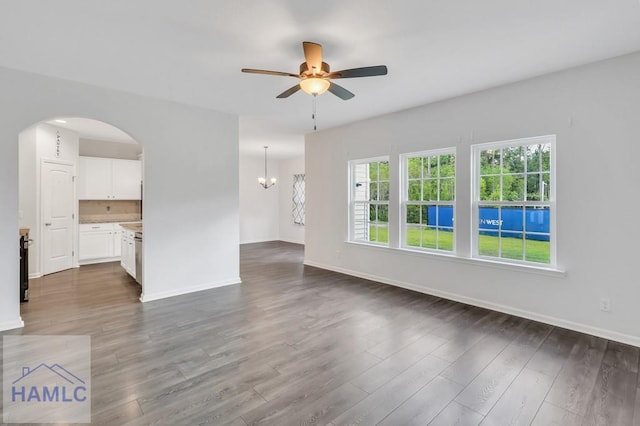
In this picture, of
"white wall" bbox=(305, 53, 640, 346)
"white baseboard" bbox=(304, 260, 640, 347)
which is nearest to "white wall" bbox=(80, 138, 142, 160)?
"white baseboard" bbox=(304, 260, 640, 347)

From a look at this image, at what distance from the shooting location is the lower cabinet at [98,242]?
6.56 meters

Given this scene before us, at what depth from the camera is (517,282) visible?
3.71 meters

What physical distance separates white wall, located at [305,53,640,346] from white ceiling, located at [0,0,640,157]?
0.85 ft

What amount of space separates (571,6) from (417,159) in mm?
2718

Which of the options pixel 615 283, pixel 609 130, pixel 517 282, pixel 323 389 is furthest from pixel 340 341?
pixel 609 130


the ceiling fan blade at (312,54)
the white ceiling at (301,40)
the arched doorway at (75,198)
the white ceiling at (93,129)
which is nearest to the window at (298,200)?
the arched doorway at (75,198)

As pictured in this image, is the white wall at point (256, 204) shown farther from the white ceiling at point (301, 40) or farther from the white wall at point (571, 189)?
the white wall at point (571, 189)

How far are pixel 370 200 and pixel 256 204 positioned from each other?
5.56 m

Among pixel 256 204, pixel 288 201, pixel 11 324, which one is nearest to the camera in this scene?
pixel 11 324

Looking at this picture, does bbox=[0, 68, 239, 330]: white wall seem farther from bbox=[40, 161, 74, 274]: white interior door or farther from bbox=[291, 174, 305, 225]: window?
bbox=[291, 174, 305, 225]: window

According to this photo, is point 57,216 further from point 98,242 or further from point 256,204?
point 256,204

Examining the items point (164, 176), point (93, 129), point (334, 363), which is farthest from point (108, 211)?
point (334, 363)

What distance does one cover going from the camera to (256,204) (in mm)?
10297

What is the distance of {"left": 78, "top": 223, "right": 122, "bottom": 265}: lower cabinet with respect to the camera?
6.56 m
